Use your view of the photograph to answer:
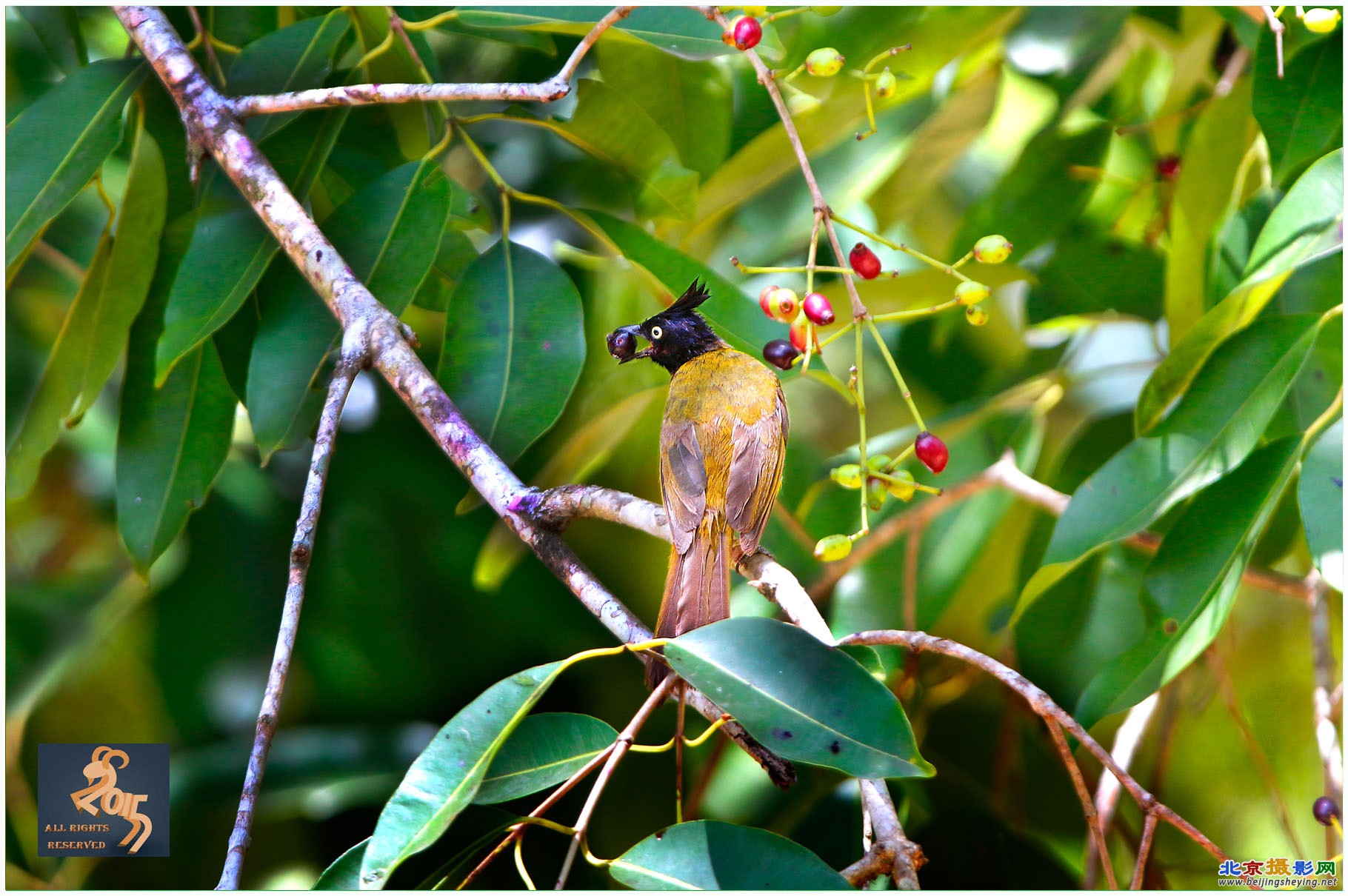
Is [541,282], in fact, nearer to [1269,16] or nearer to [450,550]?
[450,550]

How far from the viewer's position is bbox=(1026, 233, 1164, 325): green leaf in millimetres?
1284

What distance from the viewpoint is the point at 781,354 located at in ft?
2.74

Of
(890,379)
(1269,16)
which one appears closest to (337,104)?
(890,379)

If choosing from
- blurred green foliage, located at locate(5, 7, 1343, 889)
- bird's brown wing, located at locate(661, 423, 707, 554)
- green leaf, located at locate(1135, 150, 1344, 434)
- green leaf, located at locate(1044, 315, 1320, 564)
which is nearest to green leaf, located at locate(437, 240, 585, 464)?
blurred green foliage, located at locate(5, 7, 1343, 889)

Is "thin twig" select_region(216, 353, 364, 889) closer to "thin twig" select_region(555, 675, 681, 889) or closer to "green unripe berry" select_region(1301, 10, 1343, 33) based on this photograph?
"thin twig" select_region(555, 675, 681, 889)

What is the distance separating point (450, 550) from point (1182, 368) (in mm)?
892

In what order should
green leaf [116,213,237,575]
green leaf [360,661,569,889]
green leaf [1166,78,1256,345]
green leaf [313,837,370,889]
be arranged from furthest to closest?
1. green leaf [1166,78,1256,345]
2. green leaf [116,213,237,575]
3. green leaf [313,837,370,889]
4. green leaf [360,661,569,889]

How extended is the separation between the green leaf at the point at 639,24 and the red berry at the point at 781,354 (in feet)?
1.03

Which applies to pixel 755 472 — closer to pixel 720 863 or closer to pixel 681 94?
pixel 720 863

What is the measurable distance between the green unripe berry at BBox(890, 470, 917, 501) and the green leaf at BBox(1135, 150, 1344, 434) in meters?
0.37

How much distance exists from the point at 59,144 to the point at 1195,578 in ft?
3.92

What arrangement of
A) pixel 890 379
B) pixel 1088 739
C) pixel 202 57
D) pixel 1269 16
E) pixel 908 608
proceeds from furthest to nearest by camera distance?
pixel 890 379 → pixel 908 608 → pixel 202 57 → pixel 1269 16 → pixel 1088 739

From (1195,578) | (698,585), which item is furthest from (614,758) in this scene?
(1195,578)

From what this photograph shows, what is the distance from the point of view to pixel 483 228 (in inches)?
44.9
